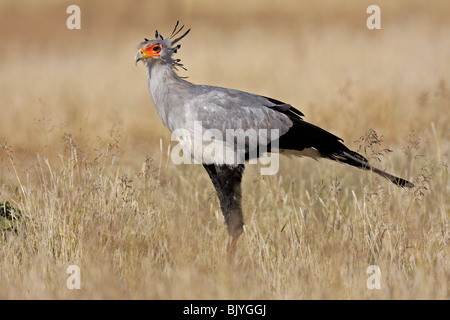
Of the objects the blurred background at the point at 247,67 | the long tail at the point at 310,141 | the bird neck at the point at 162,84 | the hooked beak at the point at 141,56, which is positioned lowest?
the long tail at the point at 310,141

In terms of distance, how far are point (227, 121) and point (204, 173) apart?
232 centimetres

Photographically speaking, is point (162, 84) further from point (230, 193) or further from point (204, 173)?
point (204, 173)

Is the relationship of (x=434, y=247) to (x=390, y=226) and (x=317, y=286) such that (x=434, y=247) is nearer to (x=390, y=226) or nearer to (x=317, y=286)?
(x=390, y=226)

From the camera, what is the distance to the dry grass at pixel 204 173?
14.3ft

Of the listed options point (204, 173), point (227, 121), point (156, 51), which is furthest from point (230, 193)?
point (204, 173)

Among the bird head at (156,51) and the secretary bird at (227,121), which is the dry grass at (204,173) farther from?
the bird head at (156,51)

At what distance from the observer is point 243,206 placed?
5711 millimetres

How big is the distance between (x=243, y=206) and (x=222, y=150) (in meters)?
0.69

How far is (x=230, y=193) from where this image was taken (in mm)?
5375

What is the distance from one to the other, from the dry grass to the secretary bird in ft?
0.67

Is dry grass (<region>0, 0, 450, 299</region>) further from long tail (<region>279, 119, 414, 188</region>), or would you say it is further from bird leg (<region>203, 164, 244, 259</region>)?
long tail (<region>279, 119, 414, 188</region>)

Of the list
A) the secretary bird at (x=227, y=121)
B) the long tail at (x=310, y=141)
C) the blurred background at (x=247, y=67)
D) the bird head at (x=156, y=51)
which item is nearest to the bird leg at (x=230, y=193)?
the secretary bird at (x=227, y=121)
